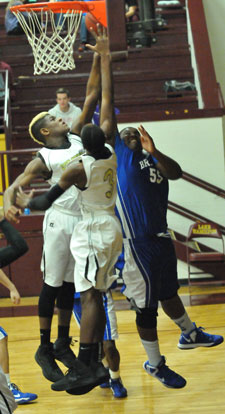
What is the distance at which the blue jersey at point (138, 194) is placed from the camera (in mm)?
5805

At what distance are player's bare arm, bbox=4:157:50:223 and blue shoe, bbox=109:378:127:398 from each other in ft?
5.95

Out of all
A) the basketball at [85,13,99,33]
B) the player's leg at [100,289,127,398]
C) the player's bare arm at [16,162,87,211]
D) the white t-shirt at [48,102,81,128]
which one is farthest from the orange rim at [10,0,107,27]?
the white t-shirt at [48,102,81,128]

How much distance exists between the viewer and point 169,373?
19.2 ft

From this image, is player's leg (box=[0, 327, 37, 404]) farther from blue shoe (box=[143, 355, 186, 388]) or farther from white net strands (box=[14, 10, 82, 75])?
white net strands (box=[14, 10, 82, 75])

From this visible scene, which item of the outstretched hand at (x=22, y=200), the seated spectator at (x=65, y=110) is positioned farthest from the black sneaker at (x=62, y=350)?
the seated spectator at (x=65, y=110)

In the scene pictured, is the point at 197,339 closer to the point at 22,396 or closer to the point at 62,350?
the point at 62,350

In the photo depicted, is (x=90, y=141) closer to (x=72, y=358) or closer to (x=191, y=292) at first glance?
(x=72, y=358)

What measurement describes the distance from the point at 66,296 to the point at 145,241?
0.74 metres

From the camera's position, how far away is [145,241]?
19.3ft

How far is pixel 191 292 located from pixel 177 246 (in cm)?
72

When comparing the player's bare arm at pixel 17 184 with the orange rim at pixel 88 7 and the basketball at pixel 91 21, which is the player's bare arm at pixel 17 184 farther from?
the orange rim at pixel 88 7

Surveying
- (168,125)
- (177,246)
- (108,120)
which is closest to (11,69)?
(168,125)

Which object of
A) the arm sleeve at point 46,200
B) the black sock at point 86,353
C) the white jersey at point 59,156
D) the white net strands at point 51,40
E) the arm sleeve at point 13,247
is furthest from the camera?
the white net strands at point 51,40

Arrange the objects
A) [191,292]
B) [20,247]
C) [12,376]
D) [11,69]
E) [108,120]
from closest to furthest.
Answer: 1. [20,247]
2. [108,120]
3. [12,376]
4. [191,292]
5. [11,69]
